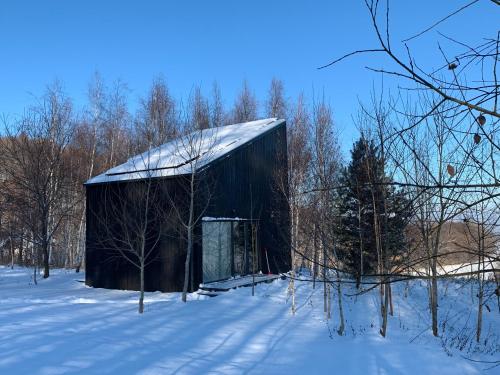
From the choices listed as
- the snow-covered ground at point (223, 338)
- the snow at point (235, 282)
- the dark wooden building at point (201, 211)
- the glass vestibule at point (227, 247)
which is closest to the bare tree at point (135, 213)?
the dark wooden building at point (201, 211)

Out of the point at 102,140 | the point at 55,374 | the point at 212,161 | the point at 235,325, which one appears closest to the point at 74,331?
the point at 55,374

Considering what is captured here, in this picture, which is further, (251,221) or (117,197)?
(251,221)

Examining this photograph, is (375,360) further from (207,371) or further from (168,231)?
(168,231)

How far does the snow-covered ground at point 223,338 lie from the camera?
239 inches

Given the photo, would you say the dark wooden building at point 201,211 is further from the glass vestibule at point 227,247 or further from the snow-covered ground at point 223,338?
the snow-covered ground at point 223,338

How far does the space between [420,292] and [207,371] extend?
36.2ft

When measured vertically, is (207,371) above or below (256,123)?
below

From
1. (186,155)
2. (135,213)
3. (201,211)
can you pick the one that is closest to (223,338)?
(201,211)

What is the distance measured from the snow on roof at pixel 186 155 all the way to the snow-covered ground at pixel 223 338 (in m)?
3.80

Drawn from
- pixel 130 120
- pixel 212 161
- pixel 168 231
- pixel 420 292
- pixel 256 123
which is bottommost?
pixel 420 292

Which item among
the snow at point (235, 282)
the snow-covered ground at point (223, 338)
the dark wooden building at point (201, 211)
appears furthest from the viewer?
the dark wooden building at point (201, 211)

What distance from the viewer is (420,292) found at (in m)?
14.7

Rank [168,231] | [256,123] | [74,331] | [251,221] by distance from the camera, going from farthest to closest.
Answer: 1. [256,123]
2. [251,221]
3. [168,231]
4. [74,331]

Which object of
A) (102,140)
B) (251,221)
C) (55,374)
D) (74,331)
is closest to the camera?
(55,374)
